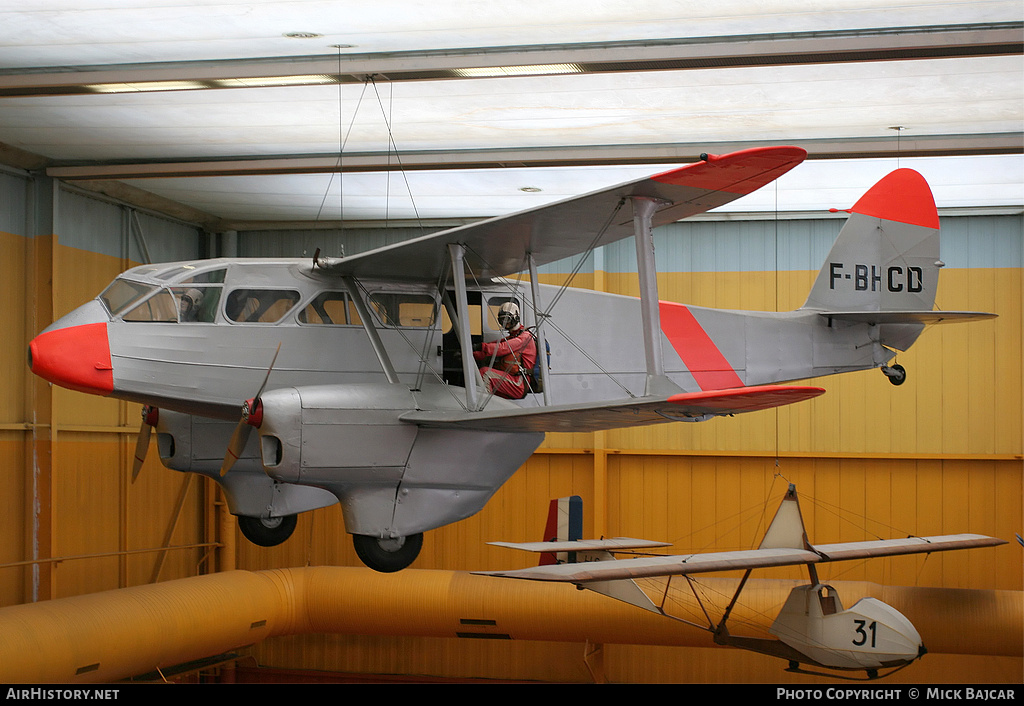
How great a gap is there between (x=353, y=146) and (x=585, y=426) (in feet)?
20.9

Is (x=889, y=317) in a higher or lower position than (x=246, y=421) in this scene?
higher

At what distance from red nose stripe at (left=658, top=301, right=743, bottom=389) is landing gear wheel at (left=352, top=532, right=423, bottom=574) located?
12.4 feet

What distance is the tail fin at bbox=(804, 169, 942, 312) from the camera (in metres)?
10.5

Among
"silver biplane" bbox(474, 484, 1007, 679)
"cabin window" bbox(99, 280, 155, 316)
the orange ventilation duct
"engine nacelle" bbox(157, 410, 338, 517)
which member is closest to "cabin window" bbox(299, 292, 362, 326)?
"cabin window" bbox(99, 280, 155, 316)

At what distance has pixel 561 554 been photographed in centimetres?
1260

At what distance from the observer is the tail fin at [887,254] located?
10.5 meters

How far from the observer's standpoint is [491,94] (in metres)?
10.4

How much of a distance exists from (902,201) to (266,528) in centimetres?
768

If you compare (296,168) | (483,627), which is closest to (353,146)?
(296,168)

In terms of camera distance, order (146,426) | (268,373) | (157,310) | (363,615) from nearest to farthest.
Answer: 1. (268,373)
2. (157,310)
3. (146,426)
4. (363,615)

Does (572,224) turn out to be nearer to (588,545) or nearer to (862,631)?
(588,545)

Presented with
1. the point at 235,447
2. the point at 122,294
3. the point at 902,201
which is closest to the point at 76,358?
the point at 122,294

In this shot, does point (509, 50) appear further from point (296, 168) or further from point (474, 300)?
point (296, 168)

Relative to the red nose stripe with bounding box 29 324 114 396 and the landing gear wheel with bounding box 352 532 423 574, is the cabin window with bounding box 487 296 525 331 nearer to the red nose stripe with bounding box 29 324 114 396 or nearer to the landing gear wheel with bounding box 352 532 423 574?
the landing gear wheel with bounding box 352 532 423 574
